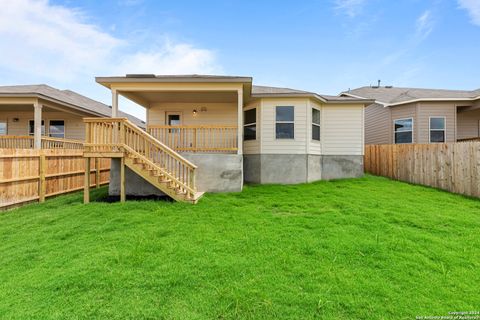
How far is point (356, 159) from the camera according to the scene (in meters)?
11.1

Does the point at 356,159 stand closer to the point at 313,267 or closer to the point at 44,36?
the point at 313,267

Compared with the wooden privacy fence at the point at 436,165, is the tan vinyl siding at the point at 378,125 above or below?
above

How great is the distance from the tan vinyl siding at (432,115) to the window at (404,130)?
39 centimetres

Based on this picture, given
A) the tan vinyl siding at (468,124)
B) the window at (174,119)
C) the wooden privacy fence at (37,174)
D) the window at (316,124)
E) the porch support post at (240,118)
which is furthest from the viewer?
the tan vinyl siding at (468,124)

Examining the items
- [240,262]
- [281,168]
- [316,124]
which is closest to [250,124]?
[281,168]

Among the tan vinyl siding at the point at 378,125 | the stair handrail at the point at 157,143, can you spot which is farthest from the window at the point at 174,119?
the tan vinyl siding at the point at 378,125

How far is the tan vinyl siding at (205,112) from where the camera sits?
10.9 metres

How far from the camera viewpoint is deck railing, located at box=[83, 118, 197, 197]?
271 inches

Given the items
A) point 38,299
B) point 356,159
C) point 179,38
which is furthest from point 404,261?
point 179,38

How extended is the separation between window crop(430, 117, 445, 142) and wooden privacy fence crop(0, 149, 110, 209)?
1657 centimetres

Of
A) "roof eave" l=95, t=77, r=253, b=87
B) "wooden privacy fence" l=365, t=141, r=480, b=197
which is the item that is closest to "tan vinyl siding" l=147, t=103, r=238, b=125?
"roof eave" l=95, t=77, r=253, b=87

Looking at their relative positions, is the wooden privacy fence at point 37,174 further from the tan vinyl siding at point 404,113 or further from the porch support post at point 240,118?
the tan vinyl siding at point 404,113

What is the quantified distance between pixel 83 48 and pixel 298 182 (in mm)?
14926

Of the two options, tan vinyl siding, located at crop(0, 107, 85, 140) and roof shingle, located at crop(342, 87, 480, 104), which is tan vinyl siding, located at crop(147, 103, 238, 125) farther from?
roof shingle, located at crop(342, 87, 480, 104)
